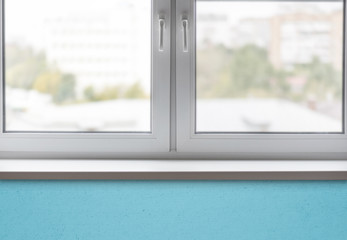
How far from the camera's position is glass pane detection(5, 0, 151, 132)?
1.74 metres

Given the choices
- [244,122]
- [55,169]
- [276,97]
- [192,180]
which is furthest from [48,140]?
[276,97]

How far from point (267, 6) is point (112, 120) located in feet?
2.26

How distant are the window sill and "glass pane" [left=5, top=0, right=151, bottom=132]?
20cm

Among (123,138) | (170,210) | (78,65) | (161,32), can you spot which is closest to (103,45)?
(78,65)

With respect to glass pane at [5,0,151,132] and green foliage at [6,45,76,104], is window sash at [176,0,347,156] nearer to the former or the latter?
glass pane at [5,0,151,132]

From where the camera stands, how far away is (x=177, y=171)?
5.03 feet

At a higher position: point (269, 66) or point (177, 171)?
point (269, 66)

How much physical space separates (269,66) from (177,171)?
1.73 feet

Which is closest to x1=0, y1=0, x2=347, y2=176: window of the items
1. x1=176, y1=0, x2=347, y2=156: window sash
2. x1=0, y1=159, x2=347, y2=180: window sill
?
A: x1=176, y1=0, x2=347, y2=156: window sash

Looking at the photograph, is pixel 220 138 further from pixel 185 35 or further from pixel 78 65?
pixel 78 65

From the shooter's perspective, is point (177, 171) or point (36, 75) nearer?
point (177, 171)

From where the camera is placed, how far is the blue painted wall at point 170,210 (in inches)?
61.2

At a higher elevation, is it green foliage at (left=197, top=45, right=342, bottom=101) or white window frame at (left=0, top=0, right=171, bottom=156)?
green foliage at (left=197, top=45, right=342, bottom=101)

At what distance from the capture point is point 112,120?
1767 mm
